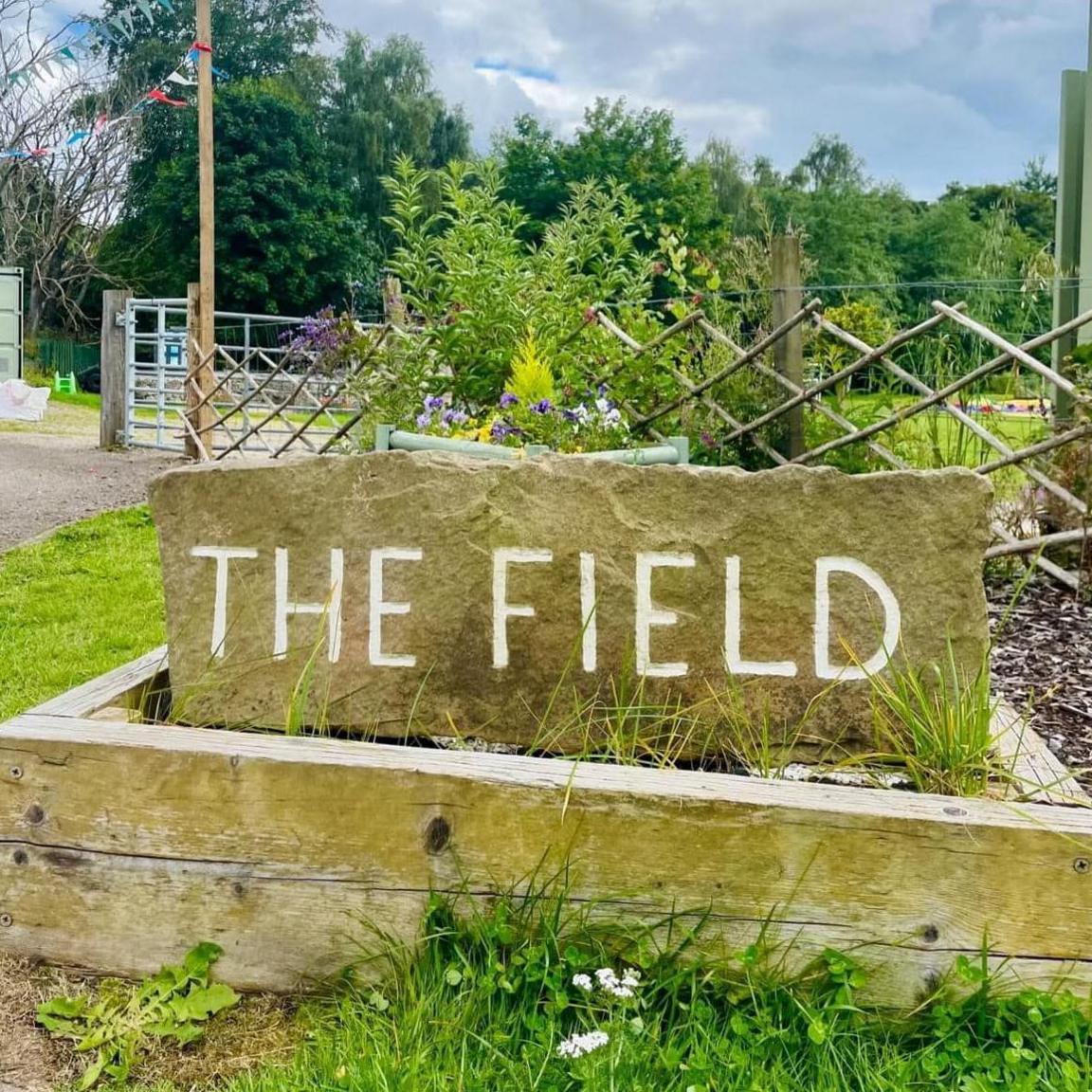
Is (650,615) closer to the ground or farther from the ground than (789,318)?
closer to the ground

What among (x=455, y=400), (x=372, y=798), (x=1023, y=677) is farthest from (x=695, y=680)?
(x=455, y=400)

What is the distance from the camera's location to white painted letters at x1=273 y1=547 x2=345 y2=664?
2.11 m

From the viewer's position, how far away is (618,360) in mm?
4777

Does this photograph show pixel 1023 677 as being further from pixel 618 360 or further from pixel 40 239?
pixel 40 239

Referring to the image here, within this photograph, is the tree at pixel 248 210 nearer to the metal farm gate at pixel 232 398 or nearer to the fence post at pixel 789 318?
the metal farm gate at pixel 232 398

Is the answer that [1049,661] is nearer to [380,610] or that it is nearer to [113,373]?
[380,610]

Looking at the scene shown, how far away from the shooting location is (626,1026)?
1.56 meters

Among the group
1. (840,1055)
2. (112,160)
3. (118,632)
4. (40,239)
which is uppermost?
(112,160)

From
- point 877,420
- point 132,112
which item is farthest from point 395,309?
point 132,112

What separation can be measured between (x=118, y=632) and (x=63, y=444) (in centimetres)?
791

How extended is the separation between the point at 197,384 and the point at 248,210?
1968 centimetres

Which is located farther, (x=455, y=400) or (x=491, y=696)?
(x=455, y=400)

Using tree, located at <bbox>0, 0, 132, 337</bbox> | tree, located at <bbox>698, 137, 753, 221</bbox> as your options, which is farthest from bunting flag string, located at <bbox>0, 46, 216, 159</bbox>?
tree, located at <bbox>698, 137, 753, 221</bbox>

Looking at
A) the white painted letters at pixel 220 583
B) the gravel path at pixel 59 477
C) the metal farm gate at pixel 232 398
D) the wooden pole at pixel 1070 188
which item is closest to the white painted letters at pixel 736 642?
the white painted letters at pixel 220 583
